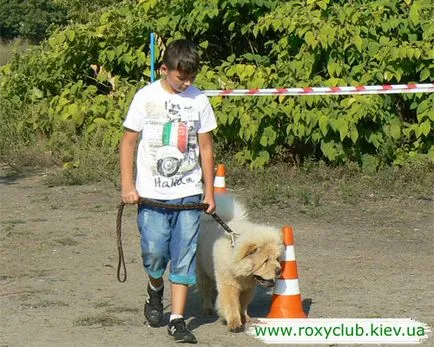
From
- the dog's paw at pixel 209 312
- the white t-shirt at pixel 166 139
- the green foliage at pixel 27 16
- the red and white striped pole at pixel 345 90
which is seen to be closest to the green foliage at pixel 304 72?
the red and white striped pole at pixel 345 90

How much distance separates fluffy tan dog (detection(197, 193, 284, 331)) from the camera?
5.84m

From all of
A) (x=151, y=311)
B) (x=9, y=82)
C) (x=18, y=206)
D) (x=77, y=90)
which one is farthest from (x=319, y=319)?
(x=9, y=82)

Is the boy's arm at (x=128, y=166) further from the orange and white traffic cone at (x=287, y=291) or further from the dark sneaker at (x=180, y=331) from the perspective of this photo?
the orange and white traffic cone at (x=287, y=291)

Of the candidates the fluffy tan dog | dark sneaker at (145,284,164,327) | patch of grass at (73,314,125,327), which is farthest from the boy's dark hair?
patch of grass at (73,314,125,327)

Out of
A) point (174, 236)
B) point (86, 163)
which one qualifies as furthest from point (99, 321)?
point (86, 163)

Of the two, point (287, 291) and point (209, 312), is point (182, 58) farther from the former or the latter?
point (209, 312)

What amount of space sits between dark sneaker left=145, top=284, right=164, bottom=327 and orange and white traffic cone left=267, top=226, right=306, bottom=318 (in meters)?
0.75

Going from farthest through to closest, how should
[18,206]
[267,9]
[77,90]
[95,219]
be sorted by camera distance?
[77,90] < [267,9] < [18,206] < [95,219]

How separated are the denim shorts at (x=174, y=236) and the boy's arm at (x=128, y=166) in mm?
101

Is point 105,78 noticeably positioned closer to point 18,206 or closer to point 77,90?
point 77,90

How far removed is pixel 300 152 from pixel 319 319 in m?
6.41

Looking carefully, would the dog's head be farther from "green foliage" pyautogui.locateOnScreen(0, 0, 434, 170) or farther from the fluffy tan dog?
"green foliage" pyautogui.locateOnScreen(0, 0, 434, 170)

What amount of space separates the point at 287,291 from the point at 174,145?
1.29 metres

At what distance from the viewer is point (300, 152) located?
12453 mm
